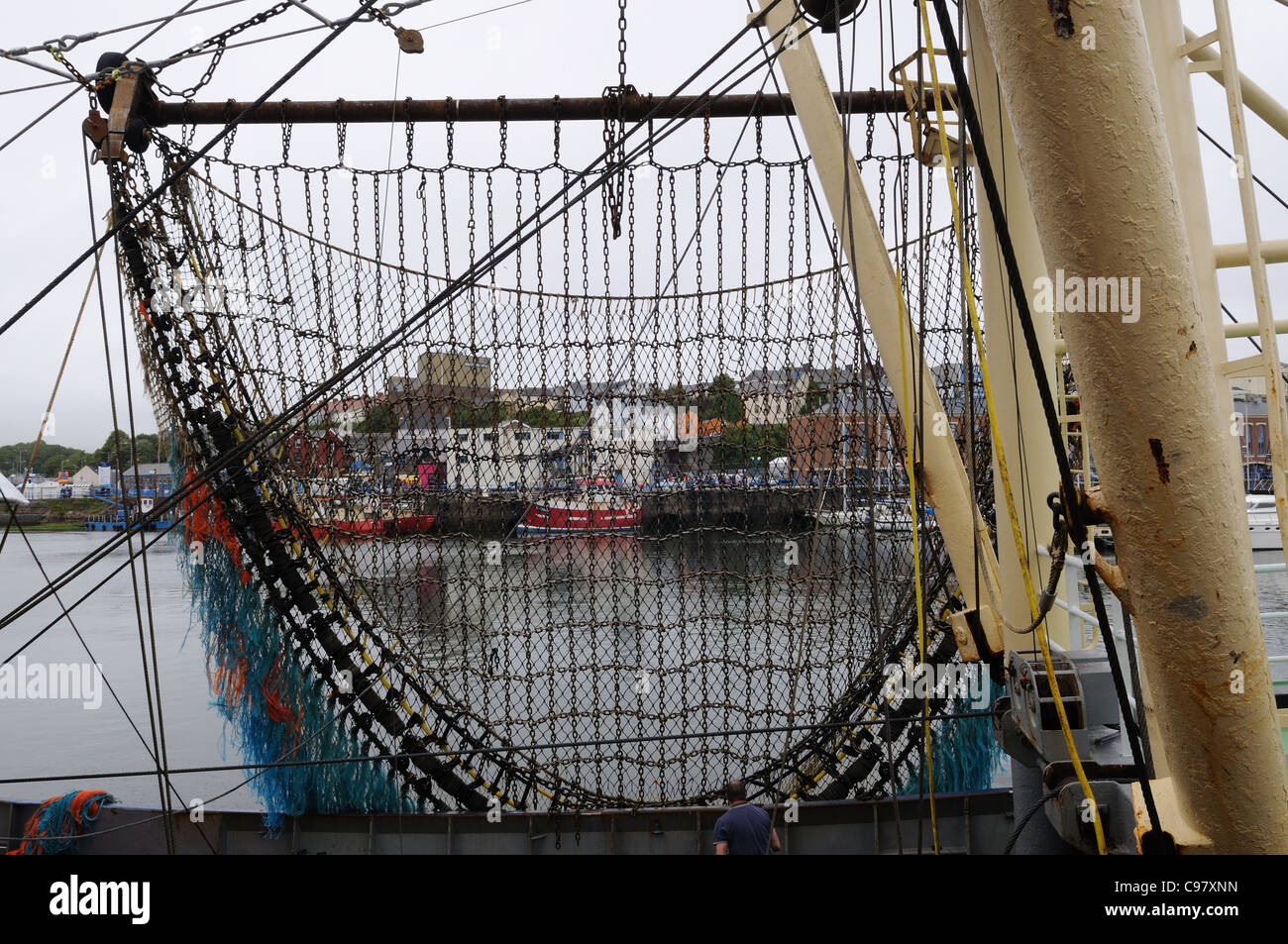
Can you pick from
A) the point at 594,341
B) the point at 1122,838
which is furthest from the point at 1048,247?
the point at 594,341

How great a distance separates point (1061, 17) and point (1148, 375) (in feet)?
2.46

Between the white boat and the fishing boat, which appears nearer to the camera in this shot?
the fishing boat

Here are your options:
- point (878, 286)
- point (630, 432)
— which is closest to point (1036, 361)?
point (878, 286)

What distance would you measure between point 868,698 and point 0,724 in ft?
51.1

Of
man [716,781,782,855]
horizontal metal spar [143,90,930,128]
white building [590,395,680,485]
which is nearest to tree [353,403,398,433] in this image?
white building [590,395,680,485]

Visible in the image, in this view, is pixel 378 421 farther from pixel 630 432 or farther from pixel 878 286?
pixel 878 286

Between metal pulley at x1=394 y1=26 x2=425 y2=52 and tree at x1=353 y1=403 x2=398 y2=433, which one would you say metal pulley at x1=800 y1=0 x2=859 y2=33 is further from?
tree at x1=353 y1=403 x2=398 y2=433

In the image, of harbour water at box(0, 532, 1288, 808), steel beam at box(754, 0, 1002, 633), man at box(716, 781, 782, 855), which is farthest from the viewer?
harbour water at box(0, 532, 1288, 808)

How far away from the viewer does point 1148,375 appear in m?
1.72

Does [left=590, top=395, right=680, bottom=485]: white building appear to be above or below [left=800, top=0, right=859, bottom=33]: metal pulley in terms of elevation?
below

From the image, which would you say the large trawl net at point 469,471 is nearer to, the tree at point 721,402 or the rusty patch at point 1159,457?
the tree at point 721,402

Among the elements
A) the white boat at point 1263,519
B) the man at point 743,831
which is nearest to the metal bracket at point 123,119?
Answer: the man at point 743,831

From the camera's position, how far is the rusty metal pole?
1.68 metres
